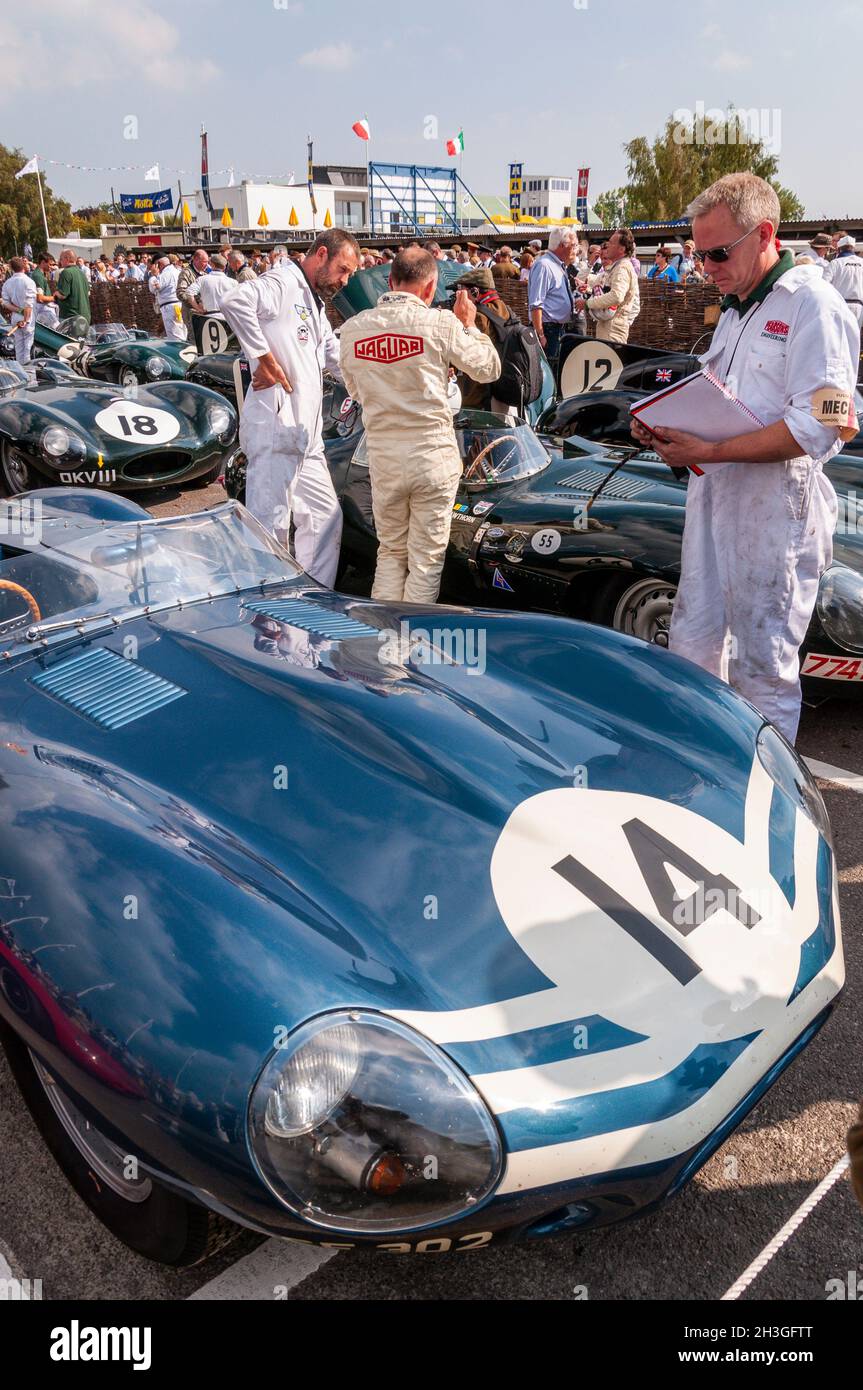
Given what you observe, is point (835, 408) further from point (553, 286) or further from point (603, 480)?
point (553, 286)

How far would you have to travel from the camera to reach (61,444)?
24.8 feet

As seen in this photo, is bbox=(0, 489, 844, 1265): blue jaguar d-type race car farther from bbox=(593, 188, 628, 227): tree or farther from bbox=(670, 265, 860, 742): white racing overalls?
bbox=(593, 188, 628, 227): tree

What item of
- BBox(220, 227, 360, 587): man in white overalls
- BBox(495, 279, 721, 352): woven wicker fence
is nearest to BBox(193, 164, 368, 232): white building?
BBox(495, 279, 721, 352): woven wicker fence

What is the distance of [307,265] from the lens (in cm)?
550

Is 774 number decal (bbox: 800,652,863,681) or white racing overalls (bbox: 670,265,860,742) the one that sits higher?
white racing overalls (bbox: 670,265,860,742)

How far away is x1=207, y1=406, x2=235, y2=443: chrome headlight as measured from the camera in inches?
328

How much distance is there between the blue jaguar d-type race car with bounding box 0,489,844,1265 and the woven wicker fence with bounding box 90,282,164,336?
68.6ft

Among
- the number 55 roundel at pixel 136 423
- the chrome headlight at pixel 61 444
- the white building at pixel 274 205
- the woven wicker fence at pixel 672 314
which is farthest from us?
the white building at pixel 274 205

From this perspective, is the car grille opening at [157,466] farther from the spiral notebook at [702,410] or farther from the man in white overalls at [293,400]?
the spiral notebook at [702,410]

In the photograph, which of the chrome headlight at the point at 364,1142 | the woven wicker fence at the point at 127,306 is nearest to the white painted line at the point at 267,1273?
the chrome headlight at the point at 364,1142

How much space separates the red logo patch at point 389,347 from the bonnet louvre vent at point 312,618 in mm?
1636

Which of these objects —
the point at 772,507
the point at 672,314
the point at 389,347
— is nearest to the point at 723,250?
the point at 772,507

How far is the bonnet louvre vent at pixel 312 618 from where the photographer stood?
9.61 feet
